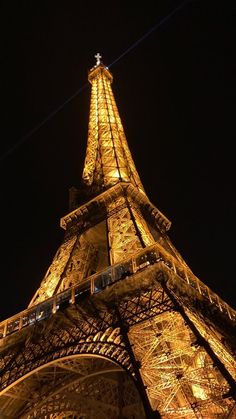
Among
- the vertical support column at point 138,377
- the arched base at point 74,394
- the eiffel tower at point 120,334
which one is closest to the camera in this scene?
the vertical support column at point 138,377

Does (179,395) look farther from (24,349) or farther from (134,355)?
(24,349)

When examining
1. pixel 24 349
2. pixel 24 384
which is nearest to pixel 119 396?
pixel 24 384

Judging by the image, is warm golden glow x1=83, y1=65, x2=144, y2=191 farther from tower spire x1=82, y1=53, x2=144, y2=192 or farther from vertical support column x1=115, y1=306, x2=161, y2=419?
vertical support column x1=115, y1=306, x2=161, y2=419

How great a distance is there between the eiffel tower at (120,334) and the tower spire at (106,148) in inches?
112

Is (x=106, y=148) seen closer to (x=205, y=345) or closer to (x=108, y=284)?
(x=108, y=284)

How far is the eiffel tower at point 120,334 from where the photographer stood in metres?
11.7

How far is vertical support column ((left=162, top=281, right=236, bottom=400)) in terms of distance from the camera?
1024 centimetres

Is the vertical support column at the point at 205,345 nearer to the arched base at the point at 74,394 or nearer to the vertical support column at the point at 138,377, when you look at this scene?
the vertical support column at the point at 138,377

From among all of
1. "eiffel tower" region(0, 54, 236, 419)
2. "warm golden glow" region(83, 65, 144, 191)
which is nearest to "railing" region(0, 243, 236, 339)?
"eiffel tower" region(0, 54, 236, 419)

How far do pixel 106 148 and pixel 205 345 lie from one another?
919 inches

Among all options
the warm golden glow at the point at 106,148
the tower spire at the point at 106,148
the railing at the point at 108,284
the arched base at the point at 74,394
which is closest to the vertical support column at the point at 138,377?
the railing at the point at 108,284

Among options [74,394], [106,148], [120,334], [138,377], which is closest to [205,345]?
[138,377]

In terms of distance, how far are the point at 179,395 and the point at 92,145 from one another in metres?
25.1

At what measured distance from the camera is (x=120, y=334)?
14.0 m
